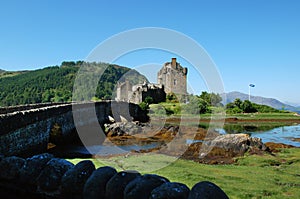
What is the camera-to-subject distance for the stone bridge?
13.4 meters

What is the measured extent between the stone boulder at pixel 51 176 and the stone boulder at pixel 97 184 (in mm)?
698

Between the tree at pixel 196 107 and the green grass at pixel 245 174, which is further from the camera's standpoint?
the tree at pixel 196 107

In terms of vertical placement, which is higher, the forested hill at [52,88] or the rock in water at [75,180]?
the forested hill at [52,88]

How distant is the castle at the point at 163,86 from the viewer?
72875 millimetres

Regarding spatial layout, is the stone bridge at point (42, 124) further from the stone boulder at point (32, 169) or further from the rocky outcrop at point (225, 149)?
the rocky outcrop at point (225, 149)

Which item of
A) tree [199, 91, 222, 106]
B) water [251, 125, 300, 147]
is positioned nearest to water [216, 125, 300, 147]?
water [251, 125, 300, 147]

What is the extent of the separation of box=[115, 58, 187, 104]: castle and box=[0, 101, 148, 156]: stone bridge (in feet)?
96.2

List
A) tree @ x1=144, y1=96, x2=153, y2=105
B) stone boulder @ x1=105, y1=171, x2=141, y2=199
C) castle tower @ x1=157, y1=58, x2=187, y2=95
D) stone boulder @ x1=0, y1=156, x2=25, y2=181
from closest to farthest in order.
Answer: stone boulder @ x1=105, y1=171, x2=141, y2=199, stone boulder @ x1=0, y1=156, x2=25, y2=181, tree @ x1=144, y1=96, x2=153, y2=105, castle tower @ x1=157, y1=58, x2=187, y2=95

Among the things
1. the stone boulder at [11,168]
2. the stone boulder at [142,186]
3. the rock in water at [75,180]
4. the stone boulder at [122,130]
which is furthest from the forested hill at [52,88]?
the stone boulder at [142,186]

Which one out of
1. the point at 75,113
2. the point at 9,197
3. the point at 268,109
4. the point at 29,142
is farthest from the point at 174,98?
the point at 9,197

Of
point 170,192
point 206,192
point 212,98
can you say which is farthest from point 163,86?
point 206,192

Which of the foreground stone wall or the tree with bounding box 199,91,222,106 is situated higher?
the tree with bounding box 199,91,222,106

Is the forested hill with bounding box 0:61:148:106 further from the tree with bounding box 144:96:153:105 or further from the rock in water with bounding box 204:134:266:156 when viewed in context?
the rock in water with bounding box 204:134:266:156

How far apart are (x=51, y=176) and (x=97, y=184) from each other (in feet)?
3.30
